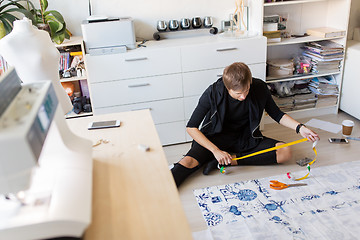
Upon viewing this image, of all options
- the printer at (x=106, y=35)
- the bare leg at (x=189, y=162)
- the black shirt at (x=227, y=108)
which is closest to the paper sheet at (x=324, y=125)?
the black shirt at (x=227, y=108)

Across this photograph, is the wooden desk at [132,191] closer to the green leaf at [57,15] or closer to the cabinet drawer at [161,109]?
the cabinet drawer at [161,109]

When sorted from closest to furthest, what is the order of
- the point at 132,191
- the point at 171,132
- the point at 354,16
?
1. the point at 132,191
2. the point at 171,132
3. the point at 354,16

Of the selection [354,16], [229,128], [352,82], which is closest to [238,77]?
[229,128]

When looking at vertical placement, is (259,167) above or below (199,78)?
below

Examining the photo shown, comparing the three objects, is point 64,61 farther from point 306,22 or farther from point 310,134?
point 306,22

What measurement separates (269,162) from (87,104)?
5.03ft

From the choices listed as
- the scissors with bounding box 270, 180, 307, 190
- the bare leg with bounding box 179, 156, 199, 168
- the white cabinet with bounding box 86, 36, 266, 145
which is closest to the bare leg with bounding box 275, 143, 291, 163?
the scissors with bounding box 270, 180, 307, 190

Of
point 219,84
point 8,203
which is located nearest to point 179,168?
point 219,84

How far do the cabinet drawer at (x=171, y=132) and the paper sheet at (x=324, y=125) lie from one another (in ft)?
3.86

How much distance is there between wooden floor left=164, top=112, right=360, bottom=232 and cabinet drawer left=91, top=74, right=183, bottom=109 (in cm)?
48

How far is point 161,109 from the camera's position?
284 centimetres

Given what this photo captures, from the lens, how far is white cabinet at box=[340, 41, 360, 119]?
3062mm

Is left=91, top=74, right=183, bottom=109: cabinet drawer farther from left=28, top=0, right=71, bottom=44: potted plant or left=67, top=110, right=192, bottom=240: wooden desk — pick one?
left=67, top=110, right=192, bottom=240: wooden desk

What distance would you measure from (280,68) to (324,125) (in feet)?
2.15
